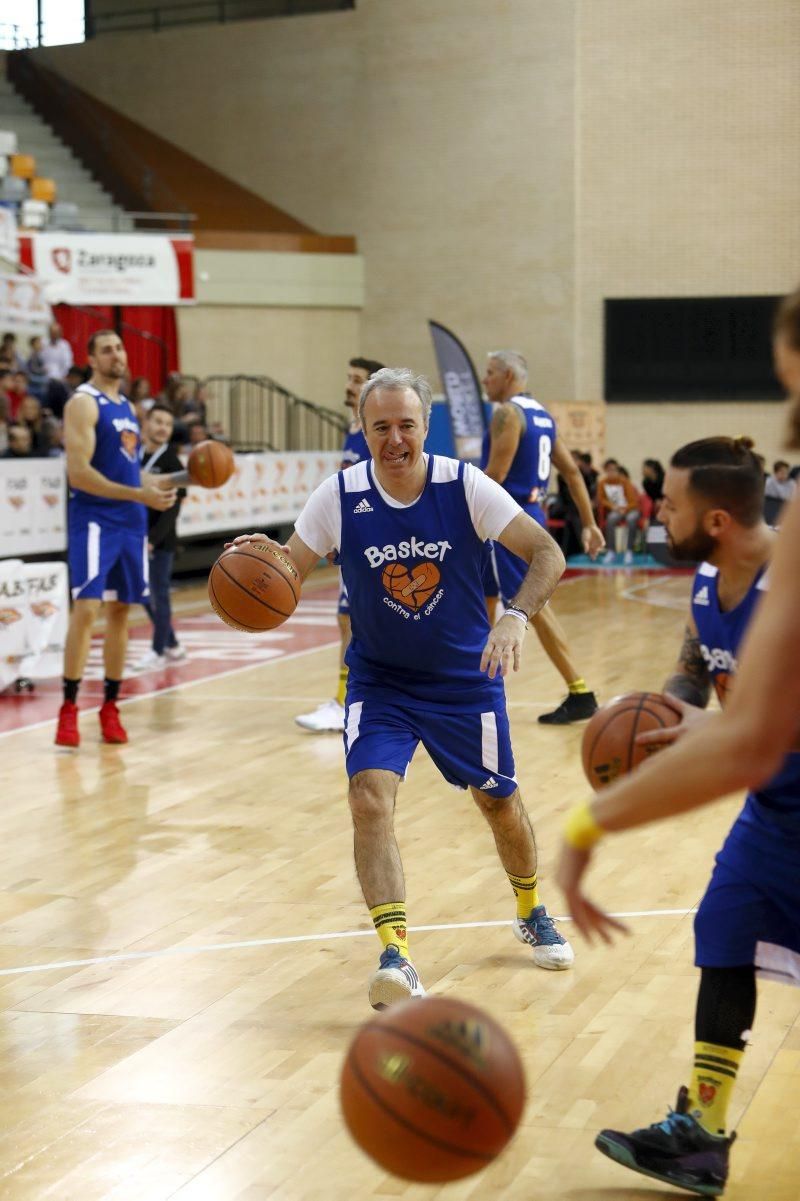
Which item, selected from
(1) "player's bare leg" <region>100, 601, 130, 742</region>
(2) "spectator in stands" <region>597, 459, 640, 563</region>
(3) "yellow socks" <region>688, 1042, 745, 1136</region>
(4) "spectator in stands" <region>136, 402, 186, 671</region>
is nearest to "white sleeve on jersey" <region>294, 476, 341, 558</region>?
(3) "yellow socks" <region>688, 1042, 745, 1136</region>

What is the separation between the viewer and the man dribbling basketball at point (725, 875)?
9.93 ft

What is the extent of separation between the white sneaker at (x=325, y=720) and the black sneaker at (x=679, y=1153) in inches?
218

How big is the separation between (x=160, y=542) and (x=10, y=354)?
18.8 feet

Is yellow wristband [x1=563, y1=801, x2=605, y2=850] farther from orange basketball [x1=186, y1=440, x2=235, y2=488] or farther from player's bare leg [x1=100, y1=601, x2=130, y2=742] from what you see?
player's bare leg [x1=100, y1=601, x2=130, y2=742]

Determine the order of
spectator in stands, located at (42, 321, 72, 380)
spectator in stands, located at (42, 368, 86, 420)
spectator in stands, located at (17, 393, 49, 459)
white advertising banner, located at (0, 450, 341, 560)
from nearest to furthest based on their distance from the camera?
white advertising banner, located at (0, 450, 341, 560) < spectator in stands, located at (17, 393, 49, 459) < spectator in stands, located at (42, 368, 86, 420) < spectator in stands, located at (42, 321, 72, 380)

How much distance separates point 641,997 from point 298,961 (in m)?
1.04

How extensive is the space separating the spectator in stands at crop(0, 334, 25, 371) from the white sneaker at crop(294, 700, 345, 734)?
7910mm

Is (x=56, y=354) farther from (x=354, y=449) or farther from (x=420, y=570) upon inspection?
(x=420, y=570)

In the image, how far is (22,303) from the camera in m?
16.5

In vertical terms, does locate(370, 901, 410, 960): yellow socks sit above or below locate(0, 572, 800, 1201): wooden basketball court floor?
above

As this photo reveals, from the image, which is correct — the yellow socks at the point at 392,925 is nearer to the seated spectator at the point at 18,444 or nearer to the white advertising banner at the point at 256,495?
the seated spectator at the point at 18,444

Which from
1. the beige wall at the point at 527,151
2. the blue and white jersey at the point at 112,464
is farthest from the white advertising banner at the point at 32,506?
the beige wall at the point at 527,151

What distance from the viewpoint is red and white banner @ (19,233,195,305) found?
58.7 ft

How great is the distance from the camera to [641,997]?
4.49 meters
